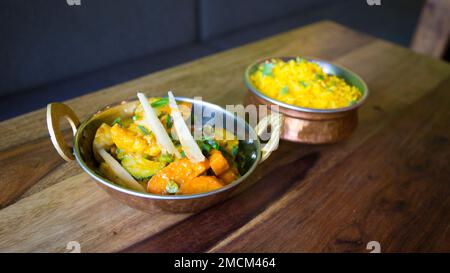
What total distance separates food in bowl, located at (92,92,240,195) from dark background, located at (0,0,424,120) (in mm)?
914

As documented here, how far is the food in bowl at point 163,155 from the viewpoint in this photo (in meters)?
0.77

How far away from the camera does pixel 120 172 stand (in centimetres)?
80

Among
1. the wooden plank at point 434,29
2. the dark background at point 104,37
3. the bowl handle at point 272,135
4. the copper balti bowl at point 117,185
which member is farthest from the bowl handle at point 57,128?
the wooden plank at point 434,29

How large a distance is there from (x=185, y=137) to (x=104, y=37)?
1.16 meters

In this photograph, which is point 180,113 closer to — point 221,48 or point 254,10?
point 221,48

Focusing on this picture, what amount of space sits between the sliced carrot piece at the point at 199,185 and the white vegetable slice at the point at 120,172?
9cm

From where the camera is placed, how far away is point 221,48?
217cm

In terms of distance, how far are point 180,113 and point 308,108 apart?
0.31m

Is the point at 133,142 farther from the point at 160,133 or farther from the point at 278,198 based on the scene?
the point at 278,198

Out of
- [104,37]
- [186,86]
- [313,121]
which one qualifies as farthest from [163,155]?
[104,37]

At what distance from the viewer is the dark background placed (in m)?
1.56

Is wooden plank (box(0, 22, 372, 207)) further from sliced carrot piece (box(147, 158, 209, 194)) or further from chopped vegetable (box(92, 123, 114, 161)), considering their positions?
sliced carrot piece (box(147, 158, 209, 194))

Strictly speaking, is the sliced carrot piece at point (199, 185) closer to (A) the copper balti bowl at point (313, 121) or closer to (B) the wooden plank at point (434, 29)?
(A) the copper balti bowl at point (313, 121)

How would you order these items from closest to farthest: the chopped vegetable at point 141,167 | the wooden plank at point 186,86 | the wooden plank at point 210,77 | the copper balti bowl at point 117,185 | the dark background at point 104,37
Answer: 1. the copper balti bowl at point 117,185
2. the chopped vegetable at point 141,167
3. the wooden plank at point 186,86
4. the wooden plank at point 210,77
5. the dark background at point 104,37
